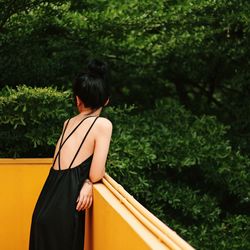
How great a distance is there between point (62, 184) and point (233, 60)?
14.9 feet

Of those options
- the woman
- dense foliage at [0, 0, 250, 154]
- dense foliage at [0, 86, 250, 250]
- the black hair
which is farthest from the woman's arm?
dense foliage at [0, 0, 250, 154]

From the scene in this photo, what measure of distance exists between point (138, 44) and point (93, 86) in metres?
3.81

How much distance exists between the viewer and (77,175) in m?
2.54

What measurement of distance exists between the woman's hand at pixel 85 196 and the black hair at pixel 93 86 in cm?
36

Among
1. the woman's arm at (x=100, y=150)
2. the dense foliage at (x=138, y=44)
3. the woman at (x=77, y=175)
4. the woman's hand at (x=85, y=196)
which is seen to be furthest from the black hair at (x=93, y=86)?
the dense foliage at (x=138, y=44)

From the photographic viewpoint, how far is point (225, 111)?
23.2ft

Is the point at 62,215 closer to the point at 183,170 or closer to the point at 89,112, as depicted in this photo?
the point at 89,112

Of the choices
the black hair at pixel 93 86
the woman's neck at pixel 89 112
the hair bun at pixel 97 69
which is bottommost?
the woman's neck at pixel 89 112

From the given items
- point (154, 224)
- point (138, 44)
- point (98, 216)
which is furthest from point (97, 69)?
point (138, 44)

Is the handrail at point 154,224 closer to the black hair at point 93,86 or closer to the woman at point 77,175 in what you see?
the woman at point 77,175

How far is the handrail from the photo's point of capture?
60.2 inches

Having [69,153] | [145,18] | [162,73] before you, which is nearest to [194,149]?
[145,18]

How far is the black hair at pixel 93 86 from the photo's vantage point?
2584 mm

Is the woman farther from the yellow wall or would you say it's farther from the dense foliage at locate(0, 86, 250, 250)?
the dense foliage at locate(0, 86, 250, 250)
